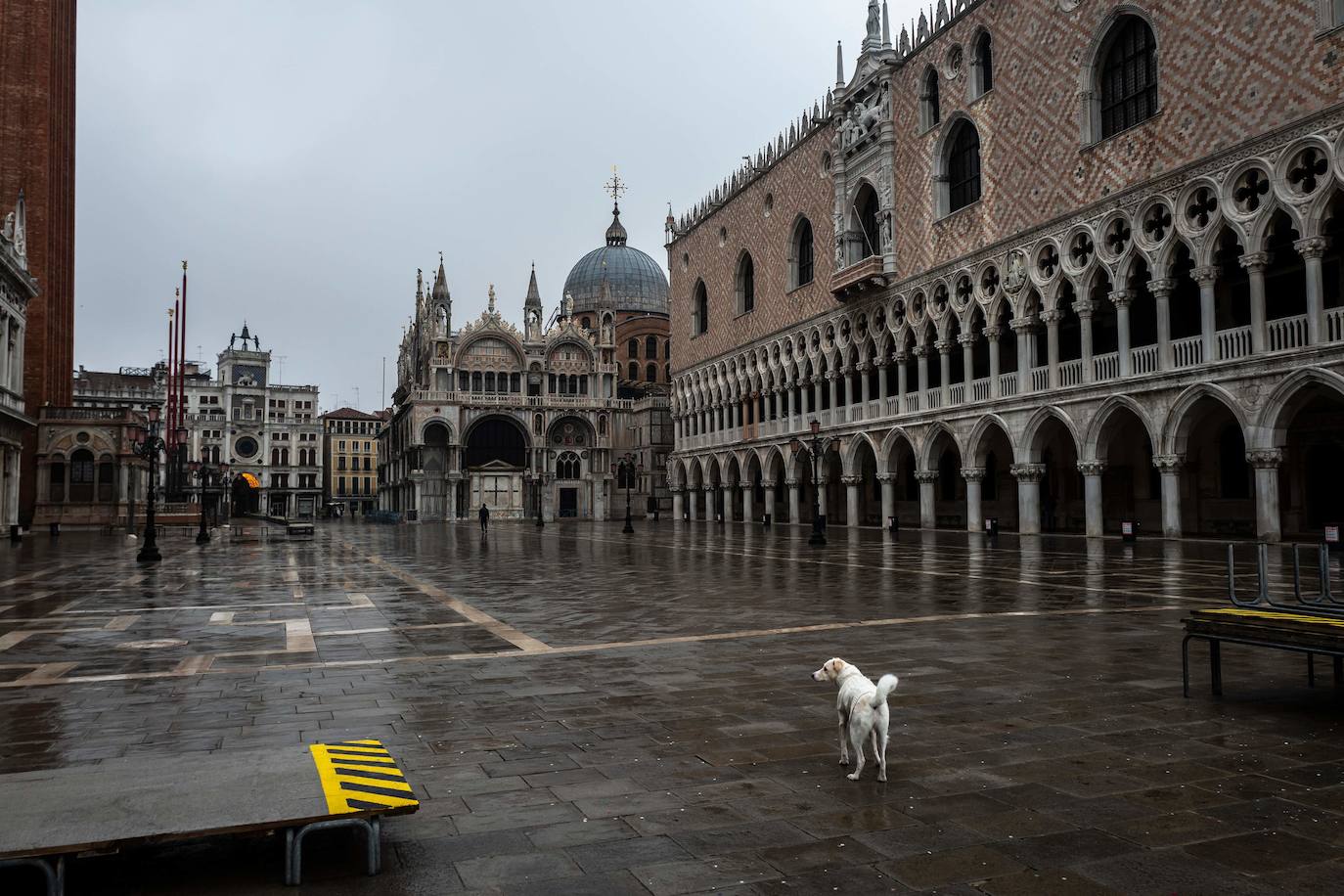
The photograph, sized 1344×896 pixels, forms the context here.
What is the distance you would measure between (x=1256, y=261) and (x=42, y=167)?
2155 inches

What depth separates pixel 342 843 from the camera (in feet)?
14.1

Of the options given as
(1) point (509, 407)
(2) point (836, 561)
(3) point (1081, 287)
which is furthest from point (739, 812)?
(1) point (509, 407)

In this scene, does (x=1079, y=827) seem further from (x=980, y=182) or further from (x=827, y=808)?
(x=980, y=182)

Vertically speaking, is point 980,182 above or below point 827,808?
above

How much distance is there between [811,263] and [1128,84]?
20.3 meters

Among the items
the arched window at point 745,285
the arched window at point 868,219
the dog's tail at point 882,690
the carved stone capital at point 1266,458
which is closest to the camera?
the dog's tail at point 882,690

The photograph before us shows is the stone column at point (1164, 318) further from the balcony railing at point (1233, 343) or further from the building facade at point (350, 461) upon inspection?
the building facade at point (350, 461)

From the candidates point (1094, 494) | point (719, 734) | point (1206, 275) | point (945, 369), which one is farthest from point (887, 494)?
point (719, 734)

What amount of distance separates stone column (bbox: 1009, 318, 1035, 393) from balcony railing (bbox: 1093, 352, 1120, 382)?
2915 mm

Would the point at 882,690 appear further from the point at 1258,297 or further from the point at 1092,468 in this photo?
the point at 1092,468

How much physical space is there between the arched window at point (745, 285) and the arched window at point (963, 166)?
1900cm

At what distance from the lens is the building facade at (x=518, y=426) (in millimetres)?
75938

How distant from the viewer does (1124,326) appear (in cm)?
2923

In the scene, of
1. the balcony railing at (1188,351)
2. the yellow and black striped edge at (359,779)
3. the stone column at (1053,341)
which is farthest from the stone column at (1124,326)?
the yellow and black striped edge at (359,779)
